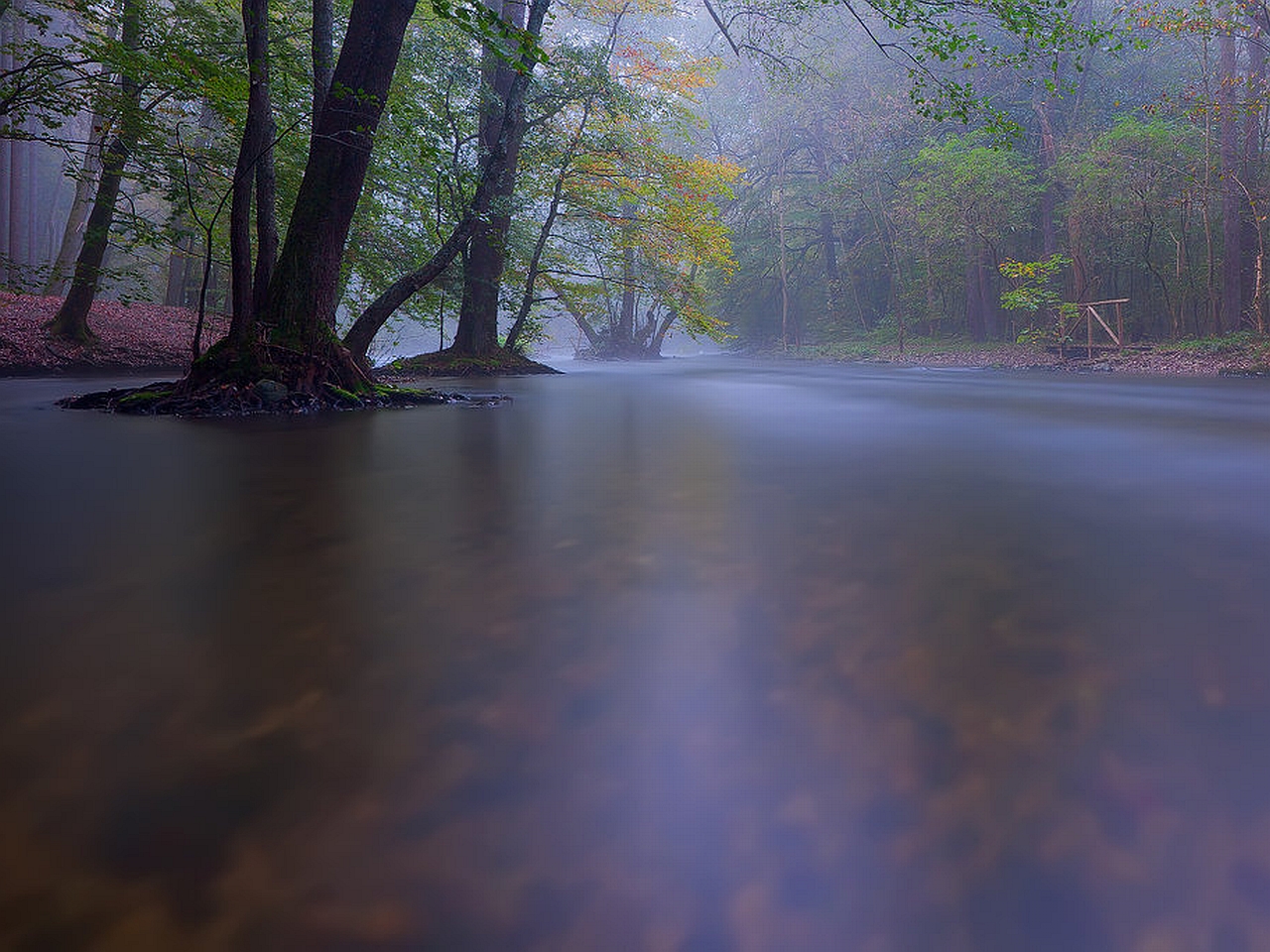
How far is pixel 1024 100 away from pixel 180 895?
2808cm

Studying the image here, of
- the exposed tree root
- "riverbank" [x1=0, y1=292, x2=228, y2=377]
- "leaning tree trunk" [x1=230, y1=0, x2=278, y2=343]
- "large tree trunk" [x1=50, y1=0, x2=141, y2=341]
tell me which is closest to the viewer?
"leaning tree trunk" [x1=230, y1=0, x2=278, y2=343]

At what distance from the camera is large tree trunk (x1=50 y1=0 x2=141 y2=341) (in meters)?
8.54

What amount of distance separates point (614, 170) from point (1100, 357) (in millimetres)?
11607

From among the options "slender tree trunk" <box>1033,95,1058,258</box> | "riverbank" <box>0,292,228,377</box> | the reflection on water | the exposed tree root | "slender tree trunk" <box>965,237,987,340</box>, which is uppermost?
"slender tree trunk" <box>1033,95,1058,258</box>

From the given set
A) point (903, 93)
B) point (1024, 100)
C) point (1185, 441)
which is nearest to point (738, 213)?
point (903, 93)

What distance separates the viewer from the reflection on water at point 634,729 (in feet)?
2.55

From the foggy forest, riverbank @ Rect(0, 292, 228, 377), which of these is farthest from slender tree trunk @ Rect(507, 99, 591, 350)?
the foggy forest

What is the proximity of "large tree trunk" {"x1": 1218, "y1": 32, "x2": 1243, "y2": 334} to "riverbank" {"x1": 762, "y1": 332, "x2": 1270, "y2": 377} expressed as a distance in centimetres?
84

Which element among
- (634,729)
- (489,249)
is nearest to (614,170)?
(489,249)

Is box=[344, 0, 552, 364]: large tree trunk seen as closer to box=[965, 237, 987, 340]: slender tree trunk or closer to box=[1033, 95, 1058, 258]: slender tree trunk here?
box=[1033, 95, 1058, 258]: slender tree trunk

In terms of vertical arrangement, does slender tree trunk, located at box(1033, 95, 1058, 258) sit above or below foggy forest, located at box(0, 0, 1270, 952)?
above

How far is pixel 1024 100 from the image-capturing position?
2322cm

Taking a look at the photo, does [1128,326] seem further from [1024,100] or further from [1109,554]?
[1109,554]

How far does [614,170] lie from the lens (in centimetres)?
1380
